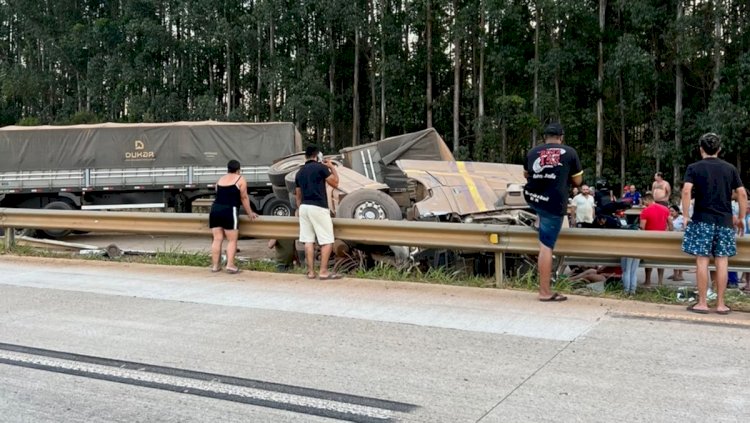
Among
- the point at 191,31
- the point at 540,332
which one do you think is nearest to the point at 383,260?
the point at 540,332

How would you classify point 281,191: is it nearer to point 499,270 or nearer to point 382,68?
point 499,270

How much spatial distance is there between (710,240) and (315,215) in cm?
438

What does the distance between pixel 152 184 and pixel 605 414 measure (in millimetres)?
16419

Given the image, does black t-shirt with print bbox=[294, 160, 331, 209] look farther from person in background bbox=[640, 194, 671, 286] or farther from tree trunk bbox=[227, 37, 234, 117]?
tree trunk bbox=[227, 37, 234, 117]

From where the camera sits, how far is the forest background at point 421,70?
25625 mm

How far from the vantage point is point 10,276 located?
8.66m

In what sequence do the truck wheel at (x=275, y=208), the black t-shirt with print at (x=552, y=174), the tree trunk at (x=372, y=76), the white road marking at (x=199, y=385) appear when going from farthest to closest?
1. the tree trunk at (x=372, y=76)
2. the truck wheel at (x=275, y=208)
3. the black t-shirt with print at (x=552, y=174)
4. the white road marking at (x=199, y=385)

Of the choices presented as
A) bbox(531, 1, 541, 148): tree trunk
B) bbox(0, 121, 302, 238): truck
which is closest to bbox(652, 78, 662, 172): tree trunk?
bbox(531, 1, 541, 148): tree trunk

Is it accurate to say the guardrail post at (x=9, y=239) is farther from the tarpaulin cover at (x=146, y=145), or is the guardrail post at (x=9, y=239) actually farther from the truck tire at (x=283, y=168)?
the tarpaulin cover at (x=146, y=145)

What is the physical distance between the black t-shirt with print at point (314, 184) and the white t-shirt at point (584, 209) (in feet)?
14.0

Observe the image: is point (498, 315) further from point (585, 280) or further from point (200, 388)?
point (200, 388)

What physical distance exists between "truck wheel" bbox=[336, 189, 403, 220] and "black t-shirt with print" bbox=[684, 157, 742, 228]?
472 cm

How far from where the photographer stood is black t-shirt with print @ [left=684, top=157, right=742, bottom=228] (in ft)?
20.3

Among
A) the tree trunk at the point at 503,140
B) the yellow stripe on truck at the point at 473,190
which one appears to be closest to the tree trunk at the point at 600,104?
the tree trunk at the point at 503,140
